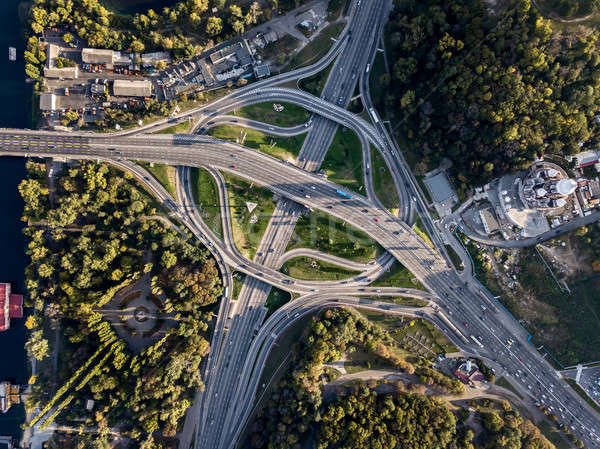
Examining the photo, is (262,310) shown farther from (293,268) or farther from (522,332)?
(522,332)

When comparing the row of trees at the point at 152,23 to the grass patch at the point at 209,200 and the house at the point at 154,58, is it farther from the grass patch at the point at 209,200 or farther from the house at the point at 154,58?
the grass patch at the point at 209,200

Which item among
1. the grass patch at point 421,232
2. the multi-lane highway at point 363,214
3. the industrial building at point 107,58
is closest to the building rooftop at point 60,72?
the industrial building at point 107,58

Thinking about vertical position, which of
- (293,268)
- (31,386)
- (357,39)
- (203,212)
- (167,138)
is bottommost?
(31,386)

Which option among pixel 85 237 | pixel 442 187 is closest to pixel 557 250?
pixel 442 187

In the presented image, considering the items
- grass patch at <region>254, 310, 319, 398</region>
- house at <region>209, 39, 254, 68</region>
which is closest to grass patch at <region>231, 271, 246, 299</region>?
grass patch at <region>254, 310, 319, 398</region>

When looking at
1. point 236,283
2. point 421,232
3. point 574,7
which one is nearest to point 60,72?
point 236,283

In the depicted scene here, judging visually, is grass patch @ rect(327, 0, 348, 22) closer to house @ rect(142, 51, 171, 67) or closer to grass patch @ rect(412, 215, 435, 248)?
house @ rect(142, 51, 171, 67)
